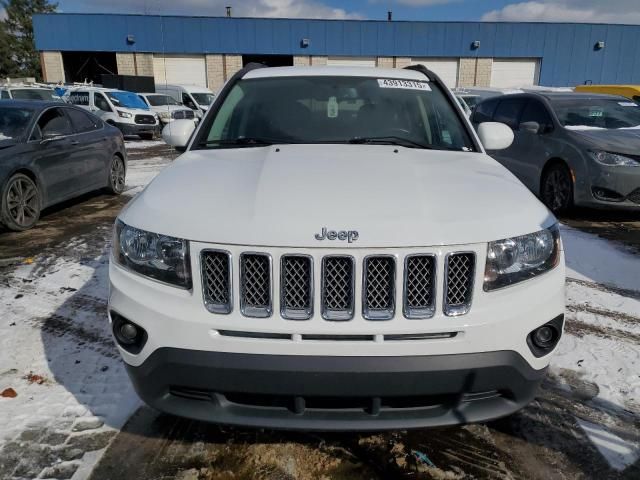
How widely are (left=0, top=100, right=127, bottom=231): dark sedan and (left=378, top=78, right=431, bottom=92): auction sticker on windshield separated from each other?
4.77 meters

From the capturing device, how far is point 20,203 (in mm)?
6297

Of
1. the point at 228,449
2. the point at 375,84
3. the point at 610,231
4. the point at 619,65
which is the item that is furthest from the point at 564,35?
the point at 228,449

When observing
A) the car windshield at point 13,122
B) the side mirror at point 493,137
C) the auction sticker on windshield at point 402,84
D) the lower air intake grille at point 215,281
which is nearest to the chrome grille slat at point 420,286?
the lower air intake grille at point 215,281

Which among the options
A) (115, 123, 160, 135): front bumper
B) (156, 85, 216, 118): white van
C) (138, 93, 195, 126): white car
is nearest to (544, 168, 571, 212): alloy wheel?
(138, 93, 195, 126): white car

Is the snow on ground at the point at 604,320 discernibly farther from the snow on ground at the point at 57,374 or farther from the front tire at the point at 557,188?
the snow on ground at the point at 57,374

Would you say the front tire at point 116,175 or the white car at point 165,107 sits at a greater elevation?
the white car at point 165,107

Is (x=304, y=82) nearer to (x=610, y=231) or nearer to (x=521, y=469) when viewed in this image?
(x=521, y=469)

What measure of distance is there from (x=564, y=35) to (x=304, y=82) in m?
36.0

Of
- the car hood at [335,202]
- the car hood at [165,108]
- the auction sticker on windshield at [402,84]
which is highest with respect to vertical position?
the auction sticker on windshield at [402,84]

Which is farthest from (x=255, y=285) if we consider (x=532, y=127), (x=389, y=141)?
(x=532, y=127)

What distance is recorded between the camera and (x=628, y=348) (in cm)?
347

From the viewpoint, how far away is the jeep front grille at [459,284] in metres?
1.95

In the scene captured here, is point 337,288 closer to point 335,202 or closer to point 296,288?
point 296,288

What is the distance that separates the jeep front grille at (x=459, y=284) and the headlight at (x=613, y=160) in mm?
5606
